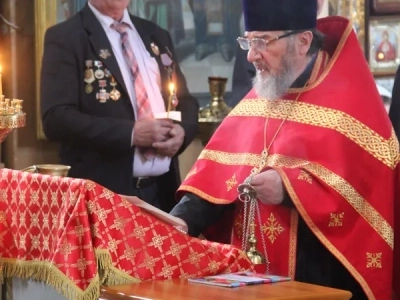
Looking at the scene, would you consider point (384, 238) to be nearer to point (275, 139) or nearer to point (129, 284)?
point (275, 139)

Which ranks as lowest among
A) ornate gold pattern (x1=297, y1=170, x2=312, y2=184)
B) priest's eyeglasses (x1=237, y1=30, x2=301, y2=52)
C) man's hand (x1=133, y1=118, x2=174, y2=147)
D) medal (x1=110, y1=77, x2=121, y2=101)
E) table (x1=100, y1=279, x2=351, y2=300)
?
table (x1=100, y1=279, x2=351, y2=300)

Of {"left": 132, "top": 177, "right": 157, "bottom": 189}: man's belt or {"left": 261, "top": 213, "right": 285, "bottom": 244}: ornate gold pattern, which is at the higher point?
{"left": 132, "top": 177, "right": 157, "bottom": 189}: man's belt

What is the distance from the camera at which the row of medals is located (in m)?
4.50

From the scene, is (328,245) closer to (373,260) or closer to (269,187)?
(373,260)

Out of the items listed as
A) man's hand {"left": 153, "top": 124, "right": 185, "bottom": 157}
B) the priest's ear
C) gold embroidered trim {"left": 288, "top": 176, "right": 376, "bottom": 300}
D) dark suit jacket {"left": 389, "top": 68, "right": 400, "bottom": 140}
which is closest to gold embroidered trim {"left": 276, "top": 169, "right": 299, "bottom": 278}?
gold embroidered trim {"left": 288, "top": 176, "right": 376, "bottom": 300}

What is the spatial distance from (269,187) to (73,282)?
0.98 m

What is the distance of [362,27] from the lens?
6359 millimetres

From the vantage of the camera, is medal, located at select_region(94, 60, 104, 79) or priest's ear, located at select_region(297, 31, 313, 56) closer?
priest's ear, located at select_region(297, 31, 313, 56)

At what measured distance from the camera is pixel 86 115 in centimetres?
443

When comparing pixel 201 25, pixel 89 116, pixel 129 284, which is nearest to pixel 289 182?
pixel 129 284

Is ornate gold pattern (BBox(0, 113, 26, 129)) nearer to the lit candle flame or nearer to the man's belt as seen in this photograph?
the man's belt

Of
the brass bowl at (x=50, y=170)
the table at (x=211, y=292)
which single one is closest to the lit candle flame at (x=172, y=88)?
the brass bowl at (x=50, y=170)

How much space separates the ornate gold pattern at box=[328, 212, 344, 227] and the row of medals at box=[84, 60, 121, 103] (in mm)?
1434

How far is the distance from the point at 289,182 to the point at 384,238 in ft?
1.43
